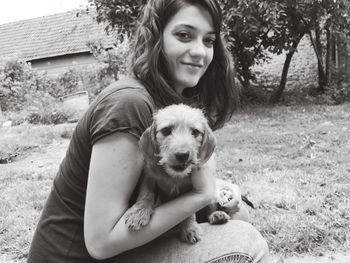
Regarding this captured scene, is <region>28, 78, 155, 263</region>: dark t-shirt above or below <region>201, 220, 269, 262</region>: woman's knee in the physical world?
above

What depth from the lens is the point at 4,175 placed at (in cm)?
670

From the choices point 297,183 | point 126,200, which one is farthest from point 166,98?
point 297,183

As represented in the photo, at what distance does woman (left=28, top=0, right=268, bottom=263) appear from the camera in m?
2.06

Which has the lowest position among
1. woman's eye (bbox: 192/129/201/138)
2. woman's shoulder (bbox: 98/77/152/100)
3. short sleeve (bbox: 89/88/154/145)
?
woman's eye (bbox: 192/129/201/138)

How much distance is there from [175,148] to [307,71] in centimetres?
1345

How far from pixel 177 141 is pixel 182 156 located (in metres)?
0.13

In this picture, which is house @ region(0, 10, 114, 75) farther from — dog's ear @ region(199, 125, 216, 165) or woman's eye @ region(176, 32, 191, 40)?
dog's ear @ region(199, 125, 216, 165)

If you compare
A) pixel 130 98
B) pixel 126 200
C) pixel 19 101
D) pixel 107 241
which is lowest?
pixel 19 101

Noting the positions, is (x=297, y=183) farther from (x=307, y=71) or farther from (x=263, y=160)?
(x=307, y=71)

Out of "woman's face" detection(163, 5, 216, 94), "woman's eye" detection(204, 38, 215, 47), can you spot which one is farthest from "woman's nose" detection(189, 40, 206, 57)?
"woman's eye" detection(204, 38, 215, 47)

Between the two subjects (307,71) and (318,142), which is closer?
(318,142)

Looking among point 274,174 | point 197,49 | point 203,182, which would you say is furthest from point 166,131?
point 274,174

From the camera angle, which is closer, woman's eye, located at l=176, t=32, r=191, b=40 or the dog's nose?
the dog's nose

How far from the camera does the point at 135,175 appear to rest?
217cm
